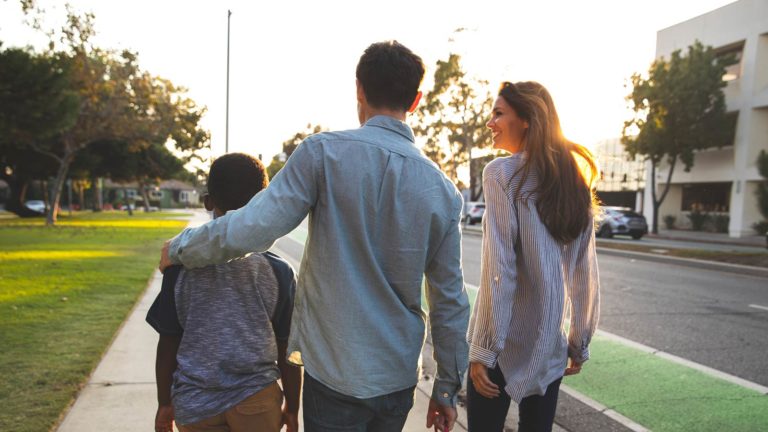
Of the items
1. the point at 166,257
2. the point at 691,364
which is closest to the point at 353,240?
the point at 166,257

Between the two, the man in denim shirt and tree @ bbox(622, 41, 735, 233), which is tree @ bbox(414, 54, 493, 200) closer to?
tree @ bbox(622, 41, 735, 233)

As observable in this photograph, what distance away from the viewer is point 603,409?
3.89 meters

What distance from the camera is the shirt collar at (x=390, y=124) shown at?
5.47ft

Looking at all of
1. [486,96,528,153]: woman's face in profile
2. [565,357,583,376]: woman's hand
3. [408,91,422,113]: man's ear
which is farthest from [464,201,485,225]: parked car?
[408,91,422,113]: man's ear

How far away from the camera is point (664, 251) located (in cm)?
1579

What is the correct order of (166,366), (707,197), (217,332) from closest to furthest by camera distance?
(217,332)
(166,366)
(707,197)

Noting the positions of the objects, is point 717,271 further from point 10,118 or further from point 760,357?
point 10,118

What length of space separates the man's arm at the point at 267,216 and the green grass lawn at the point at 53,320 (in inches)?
97.2

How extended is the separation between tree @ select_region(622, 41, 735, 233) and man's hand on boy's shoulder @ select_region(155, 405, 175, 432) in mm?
30487

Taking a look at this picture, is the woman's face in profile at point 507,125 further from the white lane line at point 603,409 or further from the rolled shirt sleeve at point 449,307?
the white lane line at point 603,409

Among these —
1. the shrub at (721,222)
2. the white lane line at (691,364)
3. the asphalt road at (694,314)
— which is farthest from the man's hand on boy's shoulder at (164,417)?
the shrub at (721,222)

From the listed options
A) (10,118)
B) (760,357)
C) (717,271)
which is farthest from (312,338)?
(10,118)

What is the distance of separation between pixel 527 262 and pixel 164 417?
4.64 ft

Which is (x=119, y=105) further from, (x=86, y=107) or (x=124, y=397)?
(x=124, y=397)
